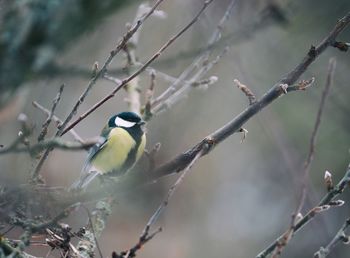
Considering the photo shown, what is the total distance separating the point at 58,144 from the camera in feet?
3.47

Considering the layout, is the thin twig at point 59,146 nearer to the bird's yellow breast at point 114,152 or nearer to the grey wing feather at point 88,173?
the grey wing feather at point 88,173

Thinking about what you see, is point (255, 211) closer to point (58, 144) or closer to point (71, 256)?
point (71, 256)

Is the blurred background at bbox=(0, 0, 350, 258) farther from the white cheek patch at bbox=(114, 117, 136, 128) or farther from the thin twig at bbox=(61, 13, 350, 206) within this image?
the white cheek patch at bbox=(114, 117, 136, 128)

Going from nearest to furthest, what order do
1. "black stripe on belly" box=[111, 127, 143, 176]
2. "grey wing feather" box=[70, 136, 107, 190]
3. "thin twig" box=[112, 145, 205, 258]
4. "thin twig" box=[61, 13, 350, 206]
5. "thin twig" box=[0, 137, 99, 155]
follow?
"thin twig" box=[0, 137, 99, 155], "thin twig" box=[112, 145, 205, 258], "thin twig" box=[61, 13, 350, 206], "grey wing feather" box=[70, 136, 107, 190], "black stripe on belly" box=[111, 127, 143, 176]

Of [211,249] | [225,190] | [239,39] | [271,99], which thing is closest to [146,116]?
[271,99]

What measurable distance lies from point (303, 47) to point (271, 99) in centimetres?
358

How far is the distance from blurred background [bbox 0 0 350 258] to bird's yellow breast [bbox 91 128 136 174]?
11.6 inches

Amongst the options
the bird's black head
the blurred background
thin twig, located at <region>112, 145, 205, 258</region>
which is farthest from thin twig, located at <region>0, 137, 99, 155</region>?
the bird's black head

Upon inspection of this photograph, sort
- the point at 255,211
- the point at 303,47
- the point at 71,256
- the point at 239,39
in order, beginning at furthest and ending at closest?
1. the point at 255,211
2. the point at 303,47
3. the point at 71,256
4. the point at 239,39

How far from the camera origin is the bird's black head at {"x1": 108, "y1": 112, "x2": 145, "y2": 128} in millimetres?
2532

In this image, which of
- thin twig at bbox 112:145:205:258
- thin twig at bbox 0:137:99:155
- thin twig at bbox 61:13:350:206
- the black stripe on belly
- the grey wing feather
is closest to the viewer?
thin twig at bbox 0:137:99:155

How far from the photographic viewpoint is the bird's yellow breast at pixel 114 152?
2.73 meters

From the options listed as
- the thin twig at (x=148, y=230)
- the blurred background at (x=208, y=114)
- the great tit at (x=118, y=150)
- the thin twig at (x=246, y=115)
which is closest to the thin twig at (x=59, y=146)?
the blurred background at (x=208, y=114)

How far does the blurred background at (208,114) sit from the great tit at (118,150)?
0.85 feet
